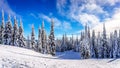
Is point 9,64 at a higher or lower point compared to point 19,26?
lower

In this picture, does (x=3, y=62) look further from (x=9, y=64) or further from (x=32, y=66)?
(x=32, y=66)

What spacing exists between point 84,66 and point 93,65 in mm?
1513

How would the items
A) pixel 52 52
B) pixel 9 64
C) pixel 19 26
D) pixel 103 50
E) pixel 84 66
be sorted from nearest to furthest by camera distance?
pixel 9 64 < pixel 84 66 < pixel 52 52 < pixel 19 26 < pixel 103 50

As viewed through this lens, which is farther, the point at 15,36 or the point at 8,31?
the point at 15,36

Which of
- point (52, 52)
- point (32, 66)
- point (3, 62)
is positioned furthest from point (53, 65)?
point (52, 52)

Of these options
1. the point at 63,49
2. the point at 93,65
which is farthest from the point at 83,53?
the point at 63,49

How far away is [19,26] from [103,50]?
39602 millimetres

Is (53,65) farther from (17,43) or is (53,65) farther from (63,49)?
(63,49)

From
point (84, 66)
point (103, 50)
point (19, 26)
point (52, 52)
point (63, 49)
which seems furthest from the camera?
point (63, 49)

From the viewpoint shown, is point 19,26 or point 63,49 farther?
point 63,49

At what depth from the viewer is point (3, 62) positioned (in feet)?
66.1

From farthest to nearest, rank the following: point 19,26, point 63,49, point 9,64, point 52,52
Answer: point 63,49 < point 19,26 < point 52,52 < point 9,64

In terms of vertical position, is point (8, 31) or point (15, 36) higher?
point (8, 31)

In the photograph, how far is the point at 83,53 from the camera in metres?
62.6
